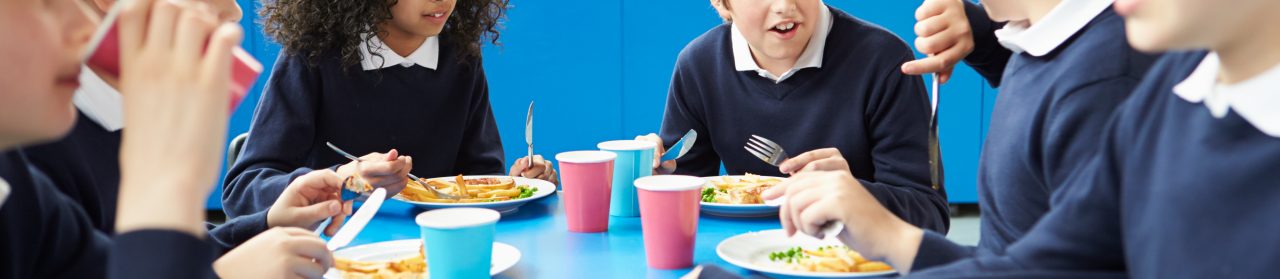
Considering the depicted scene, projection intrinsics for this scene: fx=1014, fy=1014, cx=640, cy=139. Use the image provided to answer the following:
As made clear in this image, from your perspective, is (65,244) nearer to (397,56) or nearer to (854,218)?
(854,218)

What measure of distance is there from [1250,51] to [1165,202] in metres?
0.13

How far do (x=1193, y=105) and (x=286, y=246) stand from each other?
807 mm

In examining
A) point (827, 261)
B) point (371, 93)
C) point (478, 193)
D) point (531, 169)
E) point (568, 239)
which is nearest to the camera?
point (827, 261)

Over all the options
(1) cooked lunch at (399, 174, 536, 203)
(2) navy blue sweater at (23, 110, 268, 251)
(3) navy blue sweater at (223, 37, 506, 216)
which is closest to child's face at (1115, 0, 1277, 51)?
(2) navy blue sweater at (23, 110, 268, 251)

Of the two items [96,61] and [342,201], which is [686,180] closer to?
[342,201]

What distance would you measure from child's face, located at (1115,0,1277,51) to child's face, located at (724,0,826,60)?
111 cm

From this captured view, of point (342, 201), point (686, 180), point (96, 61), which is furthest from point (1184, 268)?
point (342, 201)

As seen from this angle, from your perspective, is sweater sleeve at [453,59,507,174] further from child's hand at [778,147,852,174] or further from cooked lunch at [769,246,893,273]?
cooked lunch at [769,246,893,273]

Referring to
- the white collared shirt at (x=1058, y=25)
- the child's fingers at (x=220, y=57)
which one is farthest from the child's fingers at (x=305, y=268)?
the white collared shirt at (x=1058, y=25)

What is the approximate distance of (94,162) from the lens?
1.13m

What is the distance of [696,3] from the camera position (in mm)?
3551

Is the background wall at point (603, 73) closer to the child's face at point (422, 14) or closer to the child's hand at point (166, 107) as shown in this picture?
the child's face at point (422, 14)

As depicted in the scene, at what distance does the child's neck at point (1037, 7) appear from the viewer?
1022 mm

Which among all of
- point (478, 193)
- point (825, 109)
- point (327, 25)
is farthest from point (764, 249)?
point (327, 25)
